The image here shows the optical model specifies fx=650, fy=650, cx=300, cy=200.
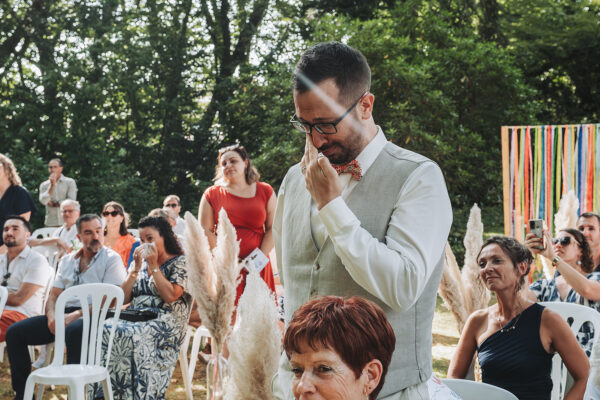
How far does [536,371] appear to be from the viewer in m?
2.99

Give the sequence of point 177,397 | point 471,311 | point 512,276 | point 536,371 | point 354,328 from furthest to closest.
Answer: point 177,397 → point 471,311 → point 512,276 → point 536,371 → point 354,328

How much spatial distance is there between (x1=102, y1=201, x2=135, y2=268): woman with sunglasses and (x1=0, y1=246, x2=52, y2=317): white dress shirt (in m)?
1.04

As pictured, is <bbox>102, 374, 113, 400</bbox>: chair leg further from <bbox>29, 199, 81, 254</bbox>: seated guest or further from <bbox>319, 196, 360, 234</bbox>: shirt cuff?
<bbox>319, 196, 360, 234</bbox>: shirt cuff

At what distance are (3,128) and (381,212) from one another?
44.0 ft

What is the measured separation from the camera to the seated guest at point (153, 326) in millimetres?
4723

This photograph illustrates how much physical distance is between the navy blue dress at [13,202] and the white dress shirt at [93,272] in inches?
49.8

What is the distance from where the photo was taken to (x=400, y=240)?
4.25 ft

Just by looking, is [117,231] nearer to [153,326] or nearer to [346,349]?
[153,326]

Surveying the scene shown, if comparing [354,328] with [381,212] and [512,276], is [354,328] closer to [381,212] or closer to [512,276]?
[381,212]

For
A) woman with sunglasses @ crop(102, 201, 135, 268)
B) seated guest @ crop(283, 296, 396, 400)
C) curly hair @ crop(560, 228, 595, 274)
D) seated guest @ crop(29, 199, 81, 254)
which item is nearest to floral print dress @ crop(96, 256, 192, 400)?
woman with sunglasses @ crop(102, 201, 135, 268)

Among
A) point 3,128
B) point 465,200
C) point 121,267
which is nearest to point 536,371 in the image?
point 121,267

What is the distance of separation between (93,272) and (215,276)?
1.87 metres

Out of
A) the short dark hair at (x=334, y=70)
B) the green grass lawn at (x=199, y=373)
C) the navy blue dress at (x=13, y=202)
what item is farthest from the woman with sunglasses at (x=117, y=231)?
the short dark hair at (x=334, y=70)

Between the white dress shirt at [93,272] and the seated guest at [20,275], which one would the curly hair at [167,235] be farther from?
the seated guest at [20,275]
